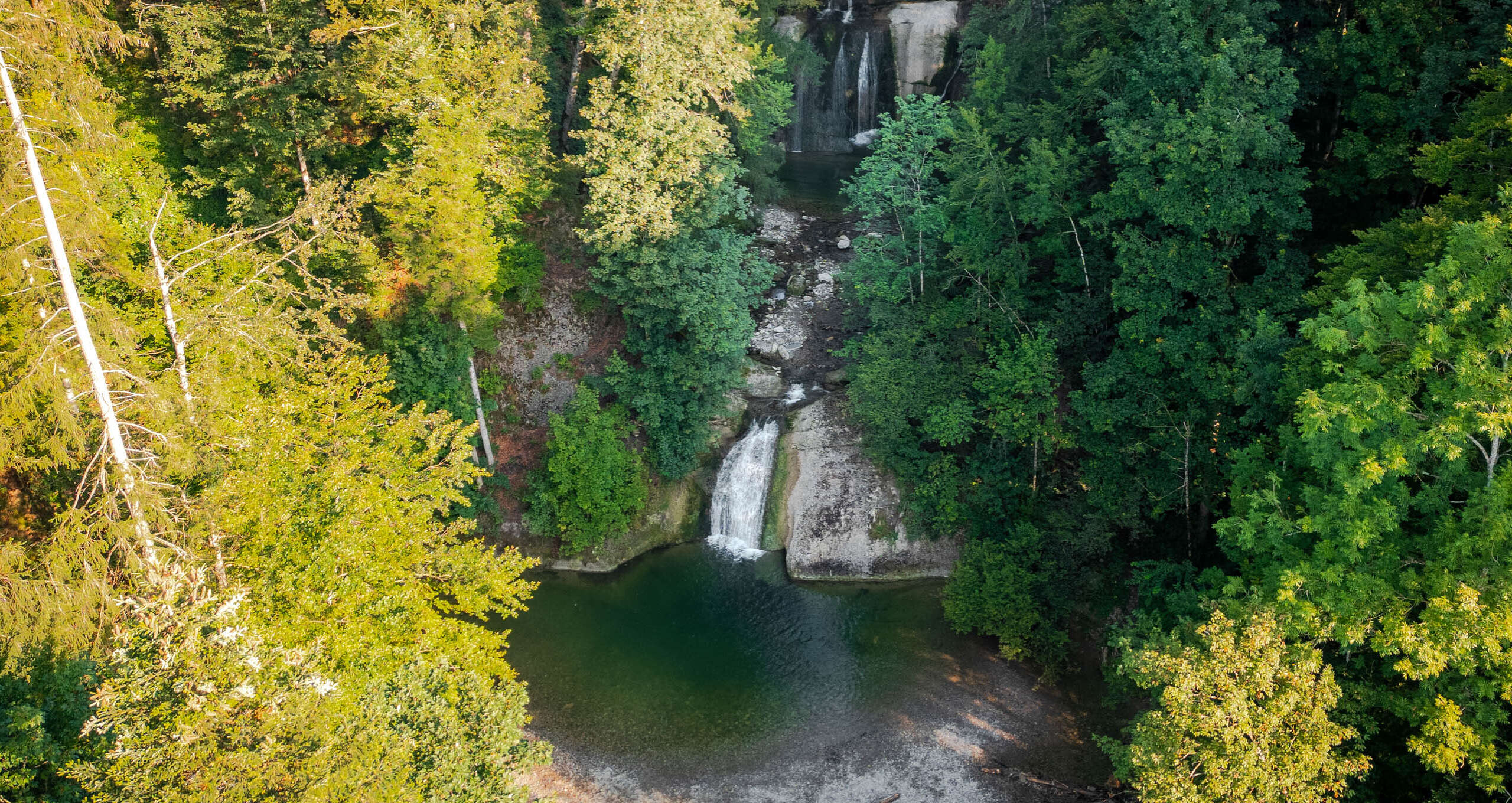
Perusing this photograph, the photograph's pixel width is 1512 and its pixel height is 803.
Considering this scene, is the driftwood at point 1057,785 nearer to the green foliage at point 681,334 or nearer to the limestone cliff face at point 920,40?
the green foliage at point 681,334

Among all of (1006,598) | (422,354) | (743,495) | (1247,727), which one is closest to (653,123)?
(422,354)

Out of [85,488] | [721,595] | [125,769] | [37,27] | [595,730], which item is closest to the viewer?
[125,769]

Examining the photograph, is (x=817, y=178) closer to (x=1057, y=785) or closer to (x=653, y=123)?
(x=653, y=123)

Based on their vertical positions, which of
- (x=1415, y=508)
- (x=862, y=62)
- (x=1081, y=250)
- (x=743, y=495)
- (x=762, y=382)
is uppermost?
(x=862, y=62)

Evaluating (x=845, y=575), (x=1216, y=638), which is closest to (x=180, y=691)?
(x=1216, y=638)

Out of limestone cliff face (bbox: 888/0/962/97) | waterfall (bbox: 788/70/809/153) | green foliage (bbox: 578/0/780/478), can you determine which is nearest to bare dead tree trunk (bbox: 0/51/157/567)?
green foliage (bbox: 578/0/780/478)

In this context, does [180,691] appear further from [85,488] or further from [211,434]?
[85,488]
